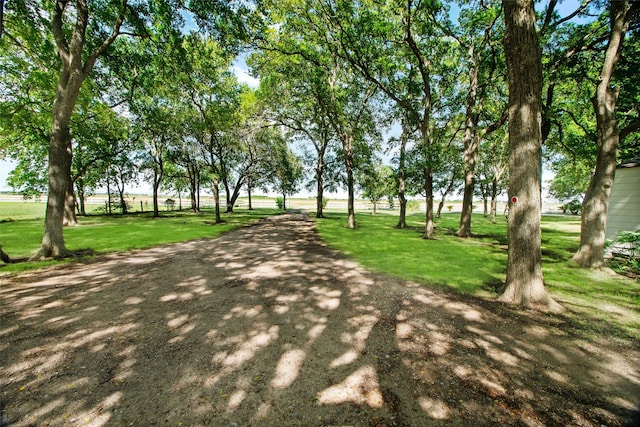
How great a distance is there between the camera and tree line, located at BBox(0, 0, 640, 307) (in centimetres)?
542

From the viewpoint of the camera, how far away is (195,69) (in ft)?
55.1

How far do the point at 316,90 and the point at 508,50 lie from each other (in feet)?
44.9

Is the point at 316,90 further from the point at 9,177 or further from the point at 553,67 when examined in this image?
the point at 9,177

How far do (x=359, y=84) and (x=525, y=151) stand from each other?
53.2ft

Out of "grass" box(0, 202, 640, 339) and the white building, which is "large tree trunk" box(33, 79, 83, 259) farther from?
the white building

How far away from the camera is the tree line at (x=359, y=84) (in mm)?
5422

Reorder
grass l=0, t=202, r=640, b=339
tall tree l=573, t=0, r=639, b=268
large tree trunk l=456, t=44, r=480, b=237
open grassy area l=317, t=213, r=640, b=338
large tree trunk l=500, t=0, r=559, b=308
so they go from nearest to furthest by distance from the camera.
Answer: open grassy area l=317, t=213, r=640, b=338
grass l=0, t=202, r=640, b=339
large tree trunk l=500, t=0, r=559, b=308
tall tree l=573, t=0, r=639, b=268
large tree trunk l=456, t=44, r=480, b=237

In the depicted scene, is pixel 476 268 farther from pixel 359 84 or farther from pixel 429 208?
pixel 359 84

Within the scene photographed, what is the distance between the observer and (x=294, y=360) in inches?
126

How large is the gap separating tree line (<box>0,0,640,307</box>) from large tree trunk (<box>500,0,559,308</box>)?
23 millimetres

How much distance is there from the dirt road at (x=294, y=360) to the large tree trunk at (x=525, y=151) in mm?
730

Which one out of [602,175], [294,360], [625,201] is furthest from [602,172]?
[294,360]

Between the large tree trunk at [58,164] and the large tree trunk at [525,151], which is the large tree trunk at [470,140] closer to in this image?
the large tree trunk at [525,151]

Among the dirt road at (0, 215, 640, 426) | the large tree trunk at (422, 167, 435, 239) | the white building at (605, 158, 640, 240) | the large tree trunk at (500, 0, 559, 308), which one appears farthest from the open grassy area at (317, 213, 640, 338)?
the large tree trunk at (422, 167, 435, 239)
